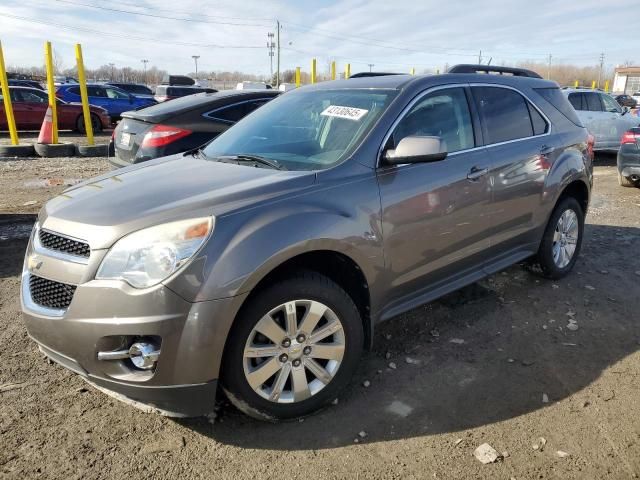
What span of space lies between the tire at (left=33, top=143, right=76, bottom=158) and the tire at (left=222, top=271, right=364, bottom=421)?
10793mm

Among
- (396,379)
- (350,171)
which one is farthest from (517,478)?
(350,171)

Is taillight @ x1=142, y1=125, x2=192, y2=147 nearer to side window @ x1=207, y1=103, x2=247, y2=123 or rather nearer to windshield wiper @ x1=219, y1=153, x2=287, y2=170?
side window @ x1=207, y1=103, x2=247, y2=123

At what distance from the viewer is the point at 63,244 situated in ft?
8.21

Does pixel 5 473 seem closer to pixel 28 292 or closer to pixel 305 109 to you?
pixel 28 292

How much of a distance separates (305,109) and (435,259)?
4.56ft

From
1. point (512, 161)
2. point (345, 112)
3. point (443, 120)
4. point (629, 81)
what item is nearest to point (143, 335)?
point (345, 112)

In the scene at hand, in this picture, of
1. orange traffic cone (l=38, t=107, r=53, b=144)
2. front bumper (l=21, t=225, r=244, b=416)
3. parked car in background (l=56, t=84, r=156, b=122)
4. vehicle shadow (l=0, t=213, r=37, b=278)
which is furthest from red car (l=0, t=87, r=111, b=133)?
front bumper (l=21, t=225, r=244, b=416)

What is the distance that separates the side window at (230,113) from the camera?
618cm

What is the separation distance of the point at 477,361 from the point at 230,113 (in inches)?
170

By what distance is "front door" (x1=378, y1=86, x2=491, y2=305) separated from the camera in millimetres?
3016

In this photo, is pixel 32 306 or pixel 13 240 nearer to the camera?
pixel 32 306

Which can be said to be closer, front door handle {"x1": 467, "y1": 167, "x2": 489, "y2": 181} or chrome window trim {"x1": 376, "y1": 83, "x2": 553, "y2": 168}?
chrome window trim {"x1": 376, "y1": 83, "x2": 553, "y2": 168}

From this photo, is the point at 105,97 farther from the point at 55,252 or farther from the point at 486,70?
the point at 55,252

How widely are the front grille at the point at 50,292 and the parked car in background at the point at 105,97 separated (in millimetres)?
20336
